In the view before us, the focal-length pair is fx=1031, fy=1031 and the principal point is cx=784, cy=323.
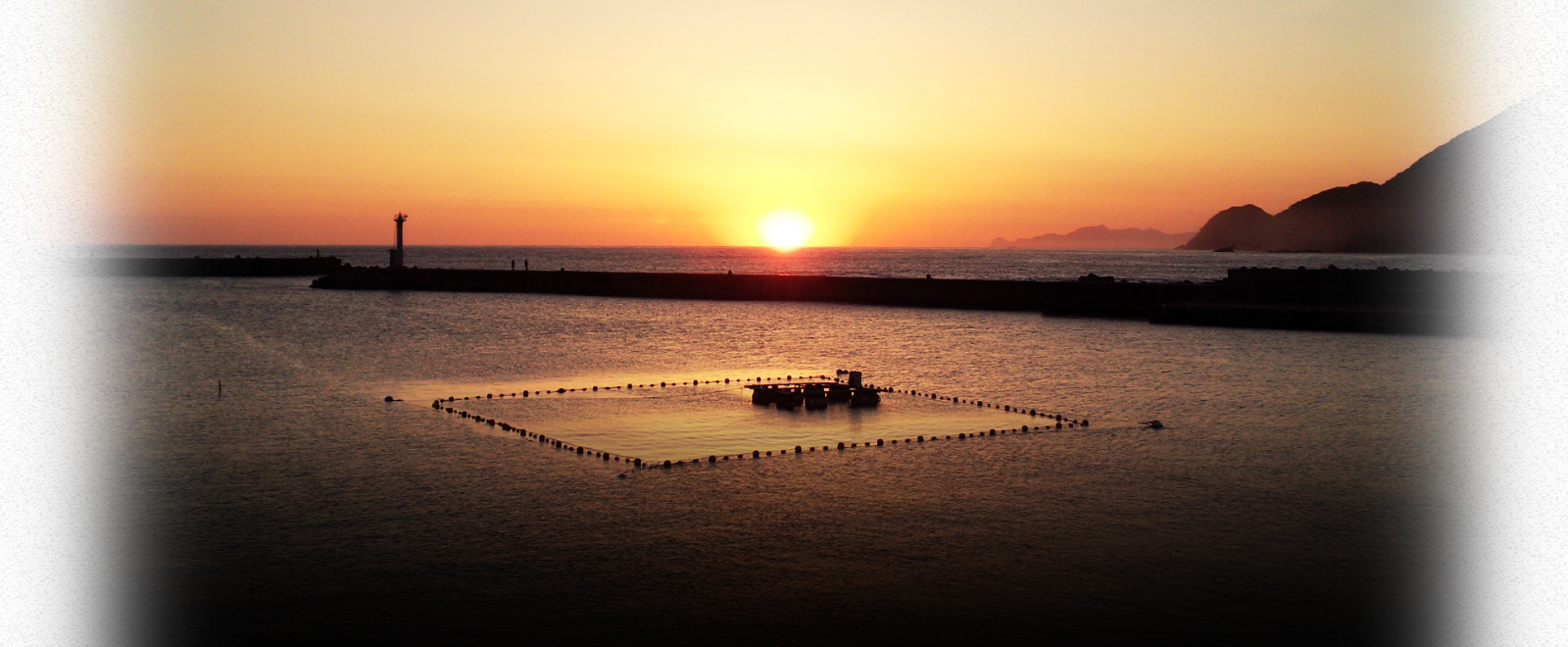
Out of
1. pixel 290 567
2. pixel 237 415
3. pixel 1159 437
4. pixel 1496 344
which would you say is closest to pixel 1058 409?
pixel 1159 437

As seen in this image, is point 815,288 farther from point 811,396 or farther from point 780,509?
point 780,509

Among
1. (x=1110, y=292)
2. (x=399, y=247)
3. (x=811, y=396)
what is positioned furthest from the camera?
(x=399, y=247)

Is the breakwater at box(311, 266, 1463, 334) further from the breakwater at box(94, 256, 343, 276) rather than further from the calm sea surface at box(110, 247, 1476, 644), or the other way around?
the breakwater at box(94, 256, 343, 276)

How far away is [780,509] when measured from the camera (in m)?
15.7

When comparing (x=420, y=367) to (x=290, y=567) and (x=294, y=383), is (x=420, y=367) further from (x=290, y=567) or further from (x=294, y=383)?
(x=290, y=567)

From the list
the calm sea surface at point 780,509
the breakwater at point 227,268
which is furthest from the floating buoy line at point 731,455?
the breakwater at point 227,268

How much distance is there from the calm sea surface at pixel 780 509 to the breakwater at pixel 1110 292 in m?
18.6

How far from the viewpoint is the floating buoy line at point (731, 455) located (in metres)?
19.6

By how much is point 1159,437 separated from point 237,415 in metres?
21.4

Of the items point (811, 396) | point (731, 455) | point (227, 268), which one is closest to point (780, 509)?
point (731, 455)

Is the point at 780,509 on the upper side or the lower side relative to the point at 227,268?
lower

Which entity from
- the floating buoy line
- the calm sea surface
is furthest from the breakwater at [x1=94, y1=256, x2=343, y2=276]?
the floating buoy line

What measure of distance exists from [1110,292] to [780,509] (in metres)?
53.1

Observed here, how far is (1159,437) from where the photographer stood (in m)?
21.9
